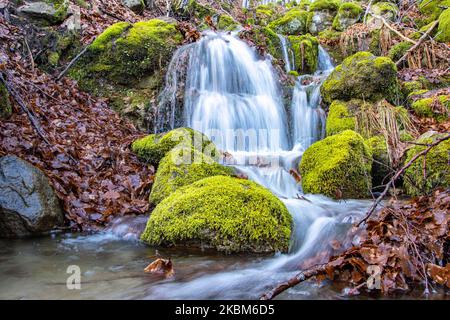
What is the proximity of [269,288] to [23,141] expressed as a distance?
14.5ft

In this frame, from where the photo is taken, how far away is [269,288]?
302cm

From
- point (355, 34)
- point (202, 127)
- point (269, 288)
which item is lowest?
point (269, 288)

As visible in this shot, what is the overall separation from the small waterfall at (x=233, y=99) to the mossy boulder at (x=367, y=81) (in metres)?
1.48

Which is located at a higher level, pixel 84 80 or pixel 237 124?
pixel 84 80

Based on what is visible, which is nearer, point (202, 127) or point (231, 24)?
point (202, 127)

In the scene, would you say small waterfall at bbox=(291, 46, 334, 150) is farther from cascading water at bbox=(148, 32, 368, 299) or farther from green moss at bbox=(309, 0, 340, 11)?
green moss at bbox=(309, 0, 340, 11)

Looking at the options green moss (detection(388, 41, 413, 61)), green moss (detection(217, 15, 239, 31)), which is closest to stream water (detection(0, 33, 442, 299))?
green moss (detection(217, 15, 239, 31))

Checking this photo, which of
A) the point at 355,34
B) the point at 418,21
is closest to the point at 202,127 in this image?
the point at 355,34

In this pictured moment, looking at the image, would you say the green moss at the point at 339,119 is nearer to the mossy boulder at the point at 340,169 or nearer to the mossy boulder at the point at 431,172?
the mossy boulder at the point at 340,169

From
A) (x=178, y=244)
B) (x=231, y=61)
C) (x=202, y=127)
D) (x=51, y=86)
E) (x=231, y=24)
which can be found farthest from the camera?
(x=231, y=24)

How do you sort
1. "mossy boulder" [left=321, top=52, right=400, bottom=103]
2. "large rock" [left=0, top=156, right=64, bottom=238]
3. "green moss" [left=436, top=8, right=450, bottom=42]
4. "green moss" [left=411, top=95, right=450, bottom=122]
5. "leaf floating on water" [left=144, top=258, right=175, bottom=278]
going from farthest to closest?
1. "green moss" [left=436, top=8, right=450, bottom=42]
2. "mossy boulder" [left=321, top=52, right=400, bottom=103]
3. "green moss" [left=411, top=95, right=450, bottom=122]
4. "large rock" [left=0, top=156, right=64, bottom=238]
5. "leaf floating on water" [left=144, top=258, right=175, bottom=278]

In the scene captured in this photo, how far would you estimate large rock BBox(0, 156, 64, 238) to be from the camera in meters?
4.30

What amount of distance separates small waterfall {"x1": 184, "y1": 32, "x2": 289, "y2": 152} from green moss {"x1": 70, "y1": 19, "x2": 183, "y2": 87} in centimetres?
97

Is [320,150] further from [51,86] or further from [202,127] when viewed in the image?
[51,86]
